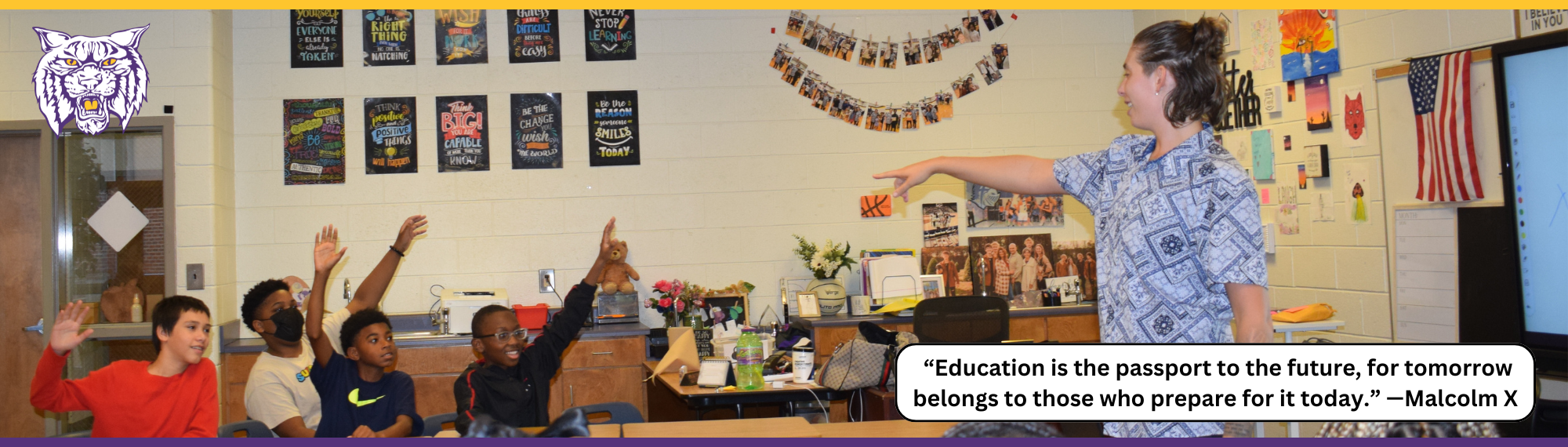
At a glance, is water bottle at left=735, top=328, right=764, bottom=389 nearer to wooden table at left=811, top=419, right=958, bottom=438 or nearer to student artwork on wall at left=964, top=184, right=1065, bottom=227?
wooden table at left=811, top=419, right=958, bottom=438

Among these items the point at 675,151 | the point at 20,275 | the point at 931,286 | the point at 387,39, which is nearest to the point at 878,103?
the point at 931,286

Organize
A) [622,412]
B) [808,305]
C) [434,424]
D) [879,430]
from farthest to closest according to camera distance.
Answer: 1. [808,305]
2. [434,424]
3. [622,412]
4. [879,430]

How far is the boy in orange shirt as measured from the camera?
282 cm

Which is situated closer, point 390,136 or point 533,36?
point 390,136

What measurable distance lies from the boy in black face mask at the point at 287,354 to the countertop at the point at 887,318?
216cm

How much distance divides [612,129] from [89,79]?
256 cm

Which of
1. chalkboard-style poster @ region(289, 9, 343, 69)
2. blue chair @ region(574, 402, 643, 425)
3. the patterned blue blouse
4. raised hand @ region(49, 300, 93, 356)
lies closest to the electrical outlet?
chalkboard-style poster @ region(289, 9, 343, 69)

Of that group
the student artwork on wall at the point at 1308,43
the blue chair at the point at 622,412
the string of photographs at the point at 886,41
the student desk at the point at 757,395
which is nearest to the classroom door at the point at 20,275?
the blue chair at the point at 622,412

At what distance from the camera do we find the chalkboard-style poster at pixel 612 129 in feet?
18.0

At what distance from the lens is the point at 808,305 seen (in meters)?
5.32

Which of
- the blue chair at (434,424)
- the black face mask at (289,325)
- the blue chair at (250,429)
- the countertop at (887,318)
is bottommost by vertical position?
the blue chair at (434,424)

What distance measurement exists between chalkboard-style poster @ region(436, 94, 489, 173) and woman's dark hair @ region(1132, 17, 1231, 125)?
175 inches

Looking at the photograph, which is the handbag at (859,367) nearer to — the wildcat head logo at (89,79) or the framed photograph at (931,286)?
the framed photograph at (931,286)

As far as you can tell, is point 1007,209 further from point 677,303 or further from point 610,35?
point 610,35
